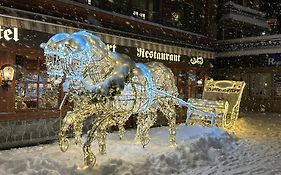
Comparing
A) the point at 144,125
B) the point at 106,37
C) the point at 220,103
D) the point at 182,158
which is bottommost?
the point at 182,158

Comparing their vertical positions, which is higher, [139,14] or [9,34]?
[139,14]

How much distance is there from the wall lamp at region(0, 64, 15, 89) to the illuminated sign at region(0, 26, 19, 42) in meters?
0.77

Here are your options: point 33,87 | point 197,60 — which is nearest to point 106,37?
point 33,87

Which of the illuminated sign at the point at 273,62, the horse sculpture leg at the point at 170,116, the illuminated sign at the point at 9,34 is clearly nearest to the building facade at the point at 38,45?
the illuminated sign at the point at 9,34

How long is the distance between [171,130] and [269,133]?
5.43 meters

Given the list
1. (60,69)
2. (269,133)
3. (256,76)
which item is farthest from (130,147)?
(256,76)

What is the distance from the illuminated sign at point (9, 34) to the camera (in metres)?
9.01

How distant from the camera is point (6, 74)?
9164mm

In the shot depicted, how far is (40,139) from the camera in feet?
32.5

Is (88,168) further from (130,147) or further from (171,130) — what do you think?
(171,130)

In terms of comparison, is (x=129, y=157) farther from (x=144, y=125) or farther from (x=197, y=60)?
(x=197, y=60)

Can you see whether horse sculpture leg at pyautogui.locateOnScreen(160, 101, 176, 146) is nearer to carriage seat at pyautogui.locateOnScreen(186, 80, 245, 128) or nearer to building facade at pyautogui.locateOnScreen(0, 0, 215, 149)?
building facade at pyautogui.locateOnScreen(0, 0, 215, 149)

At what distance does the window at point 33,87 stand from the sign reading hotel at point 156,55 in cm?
421

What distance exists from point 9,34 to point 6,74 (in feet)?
3.69
